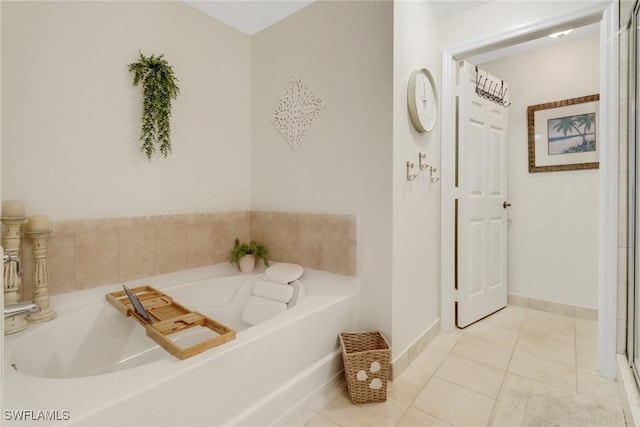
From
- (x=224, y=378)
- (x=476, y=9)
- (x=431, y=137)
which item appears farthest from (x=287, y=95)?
(x=224, y=378)

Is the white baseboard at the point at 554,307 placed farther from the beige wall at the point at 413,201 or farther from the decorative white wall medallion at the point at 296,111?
the decorative white wall medallion at the point at 296,111

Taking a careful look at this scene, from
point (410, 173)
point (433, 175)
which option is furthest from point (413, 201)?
point (433, 175)

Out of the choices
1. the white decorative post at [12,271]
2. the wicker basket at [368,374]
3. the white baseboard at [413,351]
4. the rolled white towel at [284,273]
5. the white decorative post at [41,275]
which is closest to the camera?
the white decorative post at [12,271]

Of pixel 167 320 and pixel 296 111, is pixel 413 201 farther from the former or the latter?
pixel 167 320

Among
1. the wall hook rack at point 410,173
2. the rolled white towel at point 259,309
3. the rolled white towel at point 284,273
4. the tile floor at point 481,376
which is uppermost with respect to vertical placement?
the wall hook rack at point 410,173

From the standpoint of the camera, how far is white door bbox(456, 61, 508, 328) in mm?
2645

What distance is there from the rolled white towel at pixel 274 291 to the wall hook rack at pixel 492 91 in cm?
223

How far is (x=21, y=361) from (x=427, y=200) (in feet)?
7.85

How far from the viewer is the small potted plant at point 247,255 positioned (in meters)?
2.56

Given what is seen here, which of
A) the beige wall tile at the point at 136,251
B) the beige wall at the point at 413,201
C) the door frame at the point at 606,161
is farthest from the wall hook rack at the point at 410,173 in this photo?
the beige wall tile at the point at 136,251

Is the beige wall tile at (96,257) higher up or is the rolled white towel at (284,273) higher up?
the beige wall tile at (96,257)

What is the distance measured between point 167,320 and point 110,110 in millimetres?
1308

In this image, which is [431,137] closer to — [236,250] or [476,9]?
[476,9]

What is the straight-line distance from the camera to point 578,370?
6.70ft
